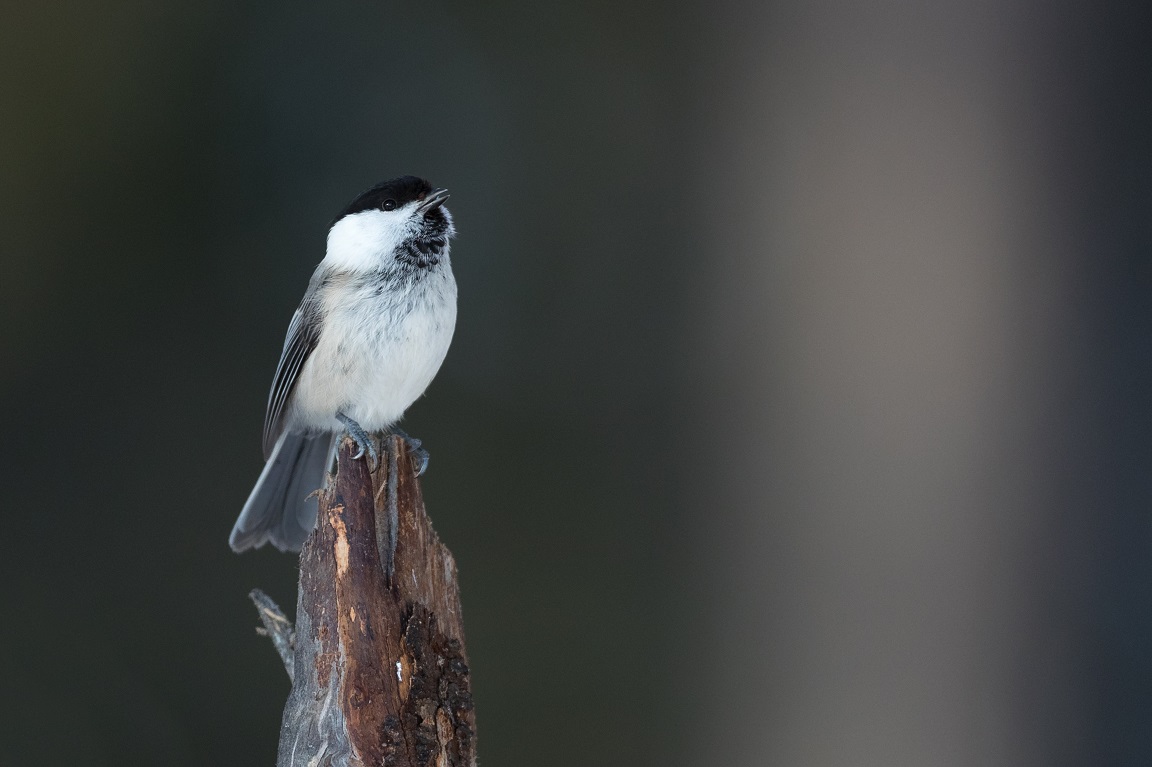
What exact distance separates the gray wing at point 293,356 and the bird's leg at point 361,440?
0.11 meters

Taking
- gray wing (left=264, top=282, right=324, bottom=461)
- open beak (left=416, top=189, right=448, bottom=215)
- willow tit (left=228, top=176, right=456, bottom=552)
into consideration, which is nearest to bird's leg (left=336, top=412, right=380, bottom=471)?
willow tit (left=228, top=176, right=456, bottom=552)

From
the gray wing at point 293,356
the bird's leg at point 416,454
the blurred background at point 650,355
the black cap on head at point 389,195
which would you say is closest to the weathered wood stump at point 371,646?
the bird's leg at point 416,454

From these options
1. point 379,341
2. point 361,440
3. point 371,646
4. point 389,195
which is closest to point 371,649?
point 371,646

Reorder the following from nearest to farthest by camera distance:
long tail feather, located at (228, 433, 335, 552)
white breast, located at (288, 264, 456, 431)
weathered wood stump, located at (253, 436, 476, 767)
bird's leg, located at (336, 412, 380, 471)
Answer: weathered wood stump, located at (253, 436, 476, 767), bird's leg, located at (336, 412, 380, 471), white breast, located at (288, 264, 456, 431), long tail feather, located at (228, 433, 335, 552)

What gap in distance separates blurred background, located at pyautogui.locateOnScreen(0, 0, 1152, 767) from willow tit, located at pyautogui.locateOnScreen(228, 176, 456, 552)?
41 centimetres

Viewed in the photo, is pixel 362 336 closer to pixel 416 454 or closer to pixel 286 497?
pixel 416 454

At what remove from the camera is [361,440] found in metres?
1.34

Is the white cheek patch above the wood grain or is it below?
above

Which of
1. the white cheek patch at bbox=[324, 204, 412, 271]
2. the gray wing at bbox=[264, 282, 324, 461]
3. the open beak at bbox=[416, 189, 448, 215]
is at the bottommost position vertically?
the gray wing at bbox=[264, 282, 324, 461]

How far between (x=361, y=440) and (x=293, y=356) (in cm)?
26

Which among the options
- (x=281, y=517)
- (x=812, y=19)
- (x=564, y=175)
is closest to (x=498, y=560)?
(x=281, y=517)

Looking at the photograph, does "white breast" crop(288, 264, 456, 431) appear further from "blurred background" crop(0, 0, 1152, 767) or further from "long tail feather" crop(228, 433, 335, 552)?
"blurred background" crop(0, 0, 1152, 767)

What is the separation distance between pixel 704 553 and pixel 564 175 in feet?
3.03

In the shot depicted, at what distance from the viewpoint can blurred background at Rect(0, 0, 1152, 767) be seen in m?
1.60
